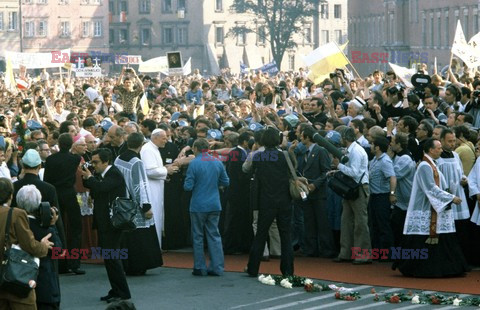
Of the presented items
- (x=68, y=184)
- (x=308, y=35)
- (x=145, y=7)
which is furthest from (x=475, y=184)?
(x=145, y=7)

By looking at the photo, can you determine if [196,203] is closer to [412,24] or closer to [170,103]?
[170,103]

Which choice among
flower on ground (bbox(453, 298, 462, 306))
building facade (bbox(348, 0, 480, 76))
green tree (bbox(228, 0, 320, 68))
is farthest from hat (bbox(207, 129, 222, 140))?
green tree (bbox(228, 0, 320, 68))

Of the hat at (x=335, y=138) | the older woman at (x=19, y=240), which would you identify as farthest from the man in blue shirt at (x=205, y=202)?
the older woman at (x=19, y=240)

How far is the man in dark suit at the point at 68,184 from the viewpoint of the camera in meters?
17.2

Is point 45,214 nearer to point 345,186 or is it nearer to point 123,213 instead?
point 123,213

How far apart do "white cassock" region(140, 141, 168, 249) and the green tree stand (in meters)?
105

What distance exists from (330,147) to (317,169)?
711 millimetres

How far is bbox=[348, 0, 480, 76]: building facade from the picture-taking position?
243ft

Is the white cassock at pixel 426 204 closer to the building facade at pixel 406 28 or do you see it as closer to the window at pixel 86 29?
the building facade at pixel 406 28

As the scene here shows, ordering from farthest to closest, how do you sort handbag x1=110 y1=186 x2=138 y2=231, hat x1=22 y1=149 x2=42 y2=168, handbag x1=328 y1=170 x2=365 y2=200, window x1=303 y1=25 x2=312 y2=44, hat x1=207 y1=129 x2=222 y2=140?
1. window x1=303 y1=25 x2=312 y2=44
2. hat x1=207 y1=129 x2=222 y2=140
3. handbag x1=328 y1=170 x2=365 y2=200
4. handbag x1=110 y1=186 x2=138 y2=231
5. hat x1=22 y1=149 x2=42 y2=168

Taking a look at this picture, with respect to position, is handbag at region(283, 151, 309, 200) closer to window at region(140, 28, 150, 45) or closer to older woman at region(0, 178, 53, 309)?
older woman at region(0, 178, 53, 309)

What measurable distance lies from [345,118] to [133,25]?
121m

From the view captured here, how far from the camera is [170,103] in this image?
1088 inches

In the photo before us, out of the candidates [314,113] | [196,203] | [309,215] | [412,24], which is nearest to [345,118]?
[314,113]
